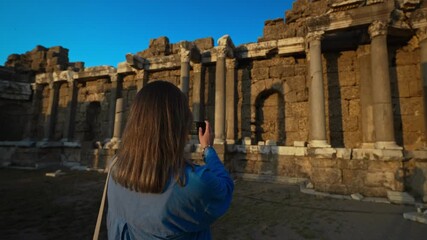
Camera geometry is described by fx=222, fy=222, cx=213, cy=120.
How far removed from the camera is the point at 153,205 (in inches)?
36.4

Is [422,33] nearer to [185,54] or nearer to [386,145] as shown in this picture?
[386,145]

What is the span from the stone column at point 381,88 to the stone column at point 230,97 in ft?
15.0

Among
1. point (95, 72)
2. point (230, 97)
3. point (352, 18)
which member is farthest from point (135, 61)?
point (352, 18)

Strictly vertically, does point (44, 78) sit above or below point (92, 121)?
above

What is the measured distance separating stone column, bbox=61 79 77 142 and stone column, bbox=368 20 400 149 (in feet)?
44.9

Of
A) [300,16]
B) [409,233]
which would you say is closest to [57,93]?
[300,16]

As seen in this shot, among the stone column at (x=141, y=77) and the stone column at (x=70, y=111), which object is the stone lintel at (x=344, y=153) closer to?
the stone column at (x=141, y=77)

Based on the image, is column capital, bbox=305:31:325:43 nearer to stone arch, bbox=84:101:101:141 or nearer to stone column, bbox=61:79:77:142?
stone arch, bbox=84:101:101:141

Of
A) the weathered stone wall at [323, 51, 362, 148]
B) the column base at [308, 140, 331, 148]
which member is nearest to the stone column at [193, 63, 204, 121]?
the column base at [308, 140, 331, 148]

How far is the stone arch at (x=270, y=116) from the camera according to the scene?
8.72m

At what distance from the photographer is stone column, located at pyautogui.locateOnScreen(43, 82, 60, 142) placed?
40.1ft

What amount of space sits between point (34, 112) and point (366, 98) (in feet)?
54.5

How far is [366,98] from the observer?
7.36m

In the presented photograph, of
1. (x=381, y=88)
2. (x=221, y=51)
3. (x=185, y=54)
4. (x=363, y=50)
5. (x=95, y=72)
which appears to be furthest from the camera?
(x=95, y=72)
